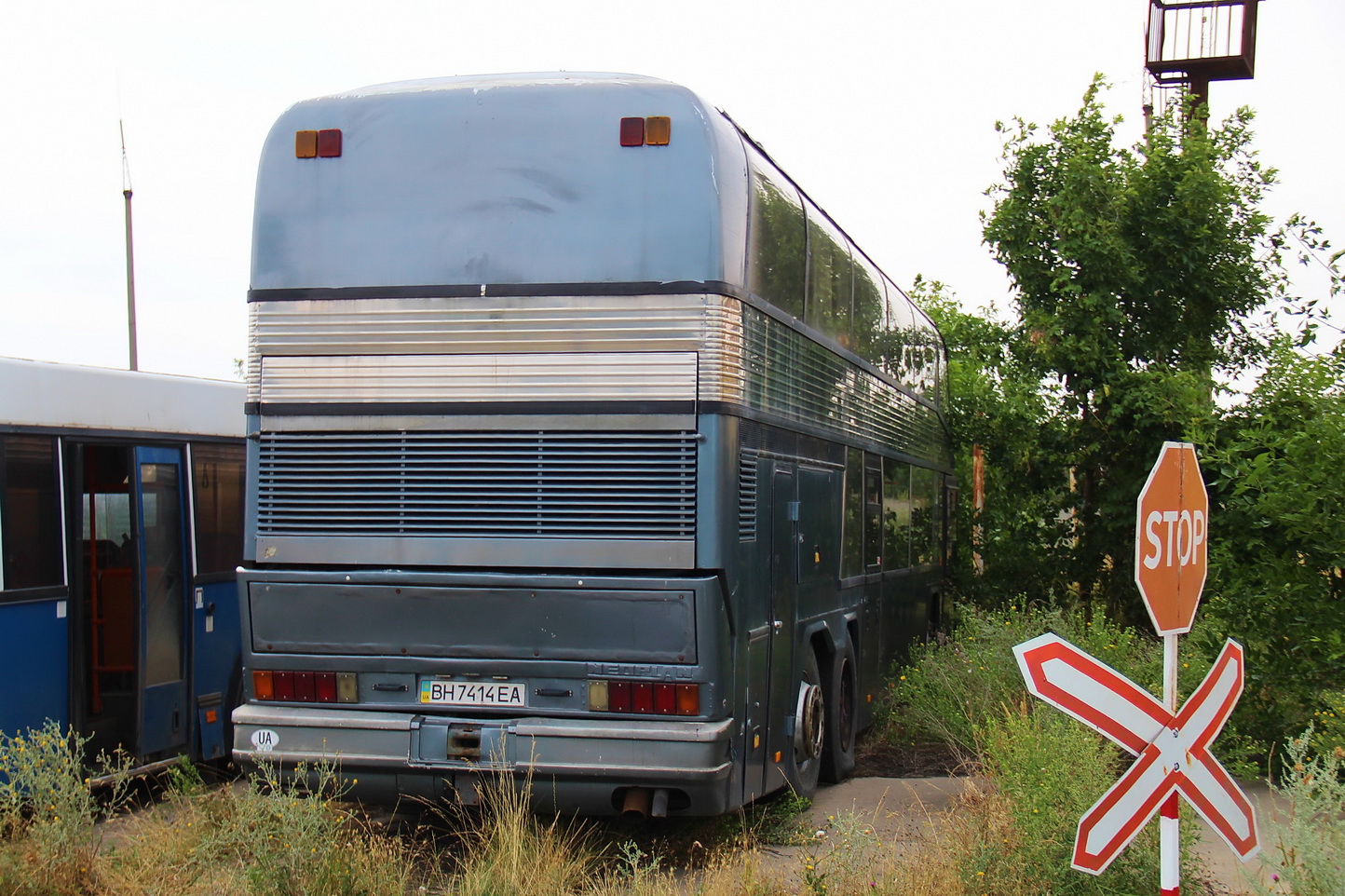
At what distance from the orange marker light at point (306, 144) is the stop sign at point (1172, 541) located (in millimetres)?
4481

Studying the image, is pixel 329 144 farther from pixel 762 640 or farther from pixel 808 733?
pixel 808 733

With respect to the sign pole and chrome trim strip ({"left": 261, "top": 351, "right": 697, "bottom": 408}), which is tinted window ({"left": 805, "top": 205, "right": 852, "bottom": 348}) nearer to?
chrome trim strip ({"left": 261, "top": 351, "right": 697, "bottom": 408})

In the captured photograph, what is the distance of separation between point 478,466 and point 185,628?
3.69 m

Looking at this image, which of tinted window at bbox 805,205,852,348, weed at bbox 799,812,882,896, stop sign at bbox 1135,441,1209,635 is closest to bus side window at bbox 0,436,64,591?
tinted window at bbox 805,205,852,348

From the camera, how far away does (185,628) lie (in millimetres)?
9539

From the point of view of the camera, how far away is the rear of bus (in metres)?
6.71

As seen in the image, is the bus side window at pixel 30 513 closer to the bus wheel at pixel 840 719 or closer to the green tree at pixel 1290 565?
the bus wheel at pixel 840 719

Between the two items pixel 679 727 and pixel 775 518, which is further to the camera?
pixel 775 518

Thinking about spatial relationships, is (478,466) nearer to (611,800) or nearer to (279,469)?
(279,469)

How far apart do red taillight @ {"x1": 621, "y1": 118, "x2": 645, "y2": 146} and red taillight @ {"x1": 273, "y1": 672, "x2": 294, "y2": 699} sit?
3.10 metres

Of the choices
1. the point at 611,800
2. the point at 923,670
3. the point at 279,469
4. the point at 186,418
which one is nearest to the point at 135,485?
the point at 186,418

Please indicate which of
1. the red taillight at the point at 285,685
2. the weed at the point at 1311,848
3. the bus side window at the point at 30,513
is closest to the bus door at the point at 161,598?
the bus side window at the point at 30,513

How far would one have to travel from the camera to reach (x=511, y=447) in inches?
271

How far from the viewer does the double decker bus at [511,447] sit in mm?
6723
